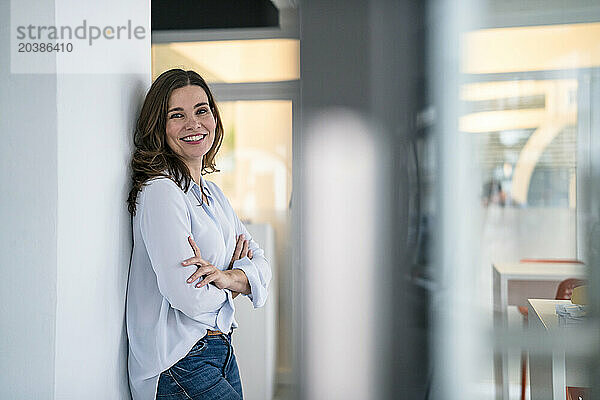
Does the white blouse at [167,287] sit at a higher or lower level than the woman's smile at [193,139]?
Answer: lower

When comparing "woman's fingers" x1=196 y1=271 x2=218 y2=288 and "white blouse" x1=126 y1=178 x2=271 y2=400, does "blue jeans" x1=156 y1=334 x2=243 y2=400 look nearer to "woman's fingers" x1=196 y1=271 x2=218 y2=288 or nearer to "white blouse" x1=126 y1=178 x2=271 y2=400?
"white blouse" x1=126 y1=178 x2=271 y2=400

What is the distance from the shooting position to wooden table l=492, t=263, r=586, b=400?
1.73 meters

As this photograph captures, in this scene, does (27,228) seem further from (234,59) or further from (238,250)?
(234,59)

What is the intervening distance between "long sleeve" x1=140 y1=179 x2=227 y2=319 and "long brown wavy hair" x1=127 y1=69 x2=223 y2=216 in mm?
45

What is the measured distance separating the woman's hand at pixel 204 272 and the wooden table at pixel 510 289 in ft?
3.33

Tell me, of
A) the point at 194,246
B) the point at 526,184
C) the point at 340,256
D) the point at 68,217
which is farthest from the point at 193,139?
the point at 526,184

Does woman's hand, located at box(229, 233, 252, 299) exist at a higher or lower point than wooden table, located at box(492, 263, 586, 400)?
higher

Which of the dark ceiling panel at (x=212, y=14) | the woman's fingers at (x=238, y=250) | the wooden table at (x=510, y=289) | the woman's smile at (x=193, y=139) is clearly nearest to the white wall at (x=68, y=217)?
the woman's smile at (x=193, y=139)

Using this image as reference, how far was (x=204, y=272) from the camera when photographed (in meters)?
1.01

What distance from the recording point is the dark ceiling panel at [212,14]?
2.06 m

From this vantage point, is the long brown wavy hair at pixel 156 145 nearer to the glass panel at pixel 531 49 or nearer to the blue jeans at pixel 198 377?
the blue jeans at pixel 198 377

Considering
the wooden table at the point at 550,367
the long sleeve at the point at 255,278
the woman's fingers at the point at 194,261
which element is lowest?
the wooden table at the point at 550,367

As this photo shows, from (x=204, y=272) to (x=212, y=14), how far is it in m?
1.37
